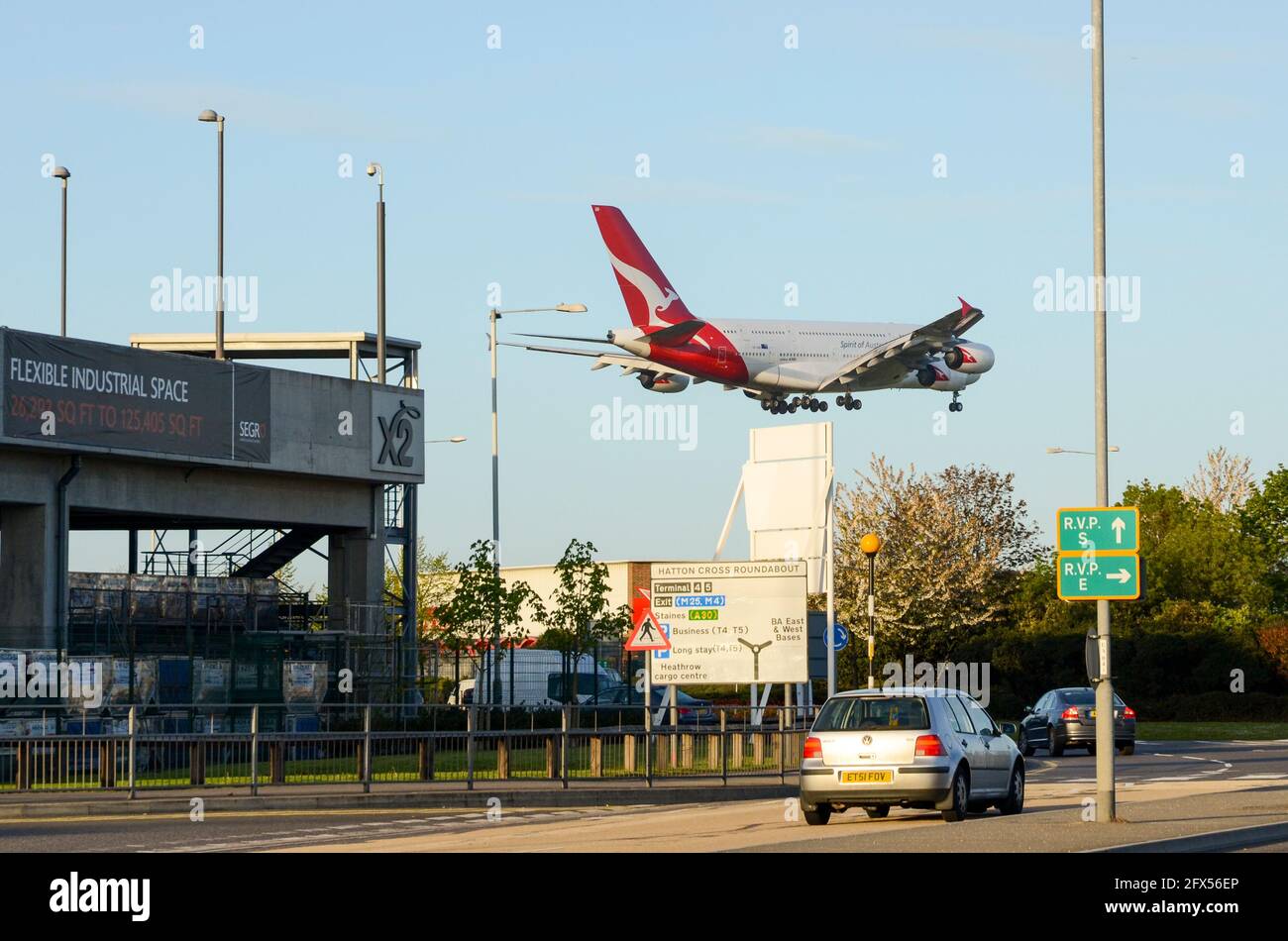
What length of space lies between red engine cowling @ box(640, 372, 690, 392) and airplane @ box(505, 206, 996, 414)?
3 cm

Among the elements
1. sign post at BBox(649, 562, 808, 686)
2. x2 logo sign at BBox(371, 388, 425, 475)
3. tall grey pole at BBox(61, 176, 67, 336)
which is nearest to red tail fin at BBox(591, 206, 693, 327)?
x2 logo sign at BBox(371, 388, 425, 475)

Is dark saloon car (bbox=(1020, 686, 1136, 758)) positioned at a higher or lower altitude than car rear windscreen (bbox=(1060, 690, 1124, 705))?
lower

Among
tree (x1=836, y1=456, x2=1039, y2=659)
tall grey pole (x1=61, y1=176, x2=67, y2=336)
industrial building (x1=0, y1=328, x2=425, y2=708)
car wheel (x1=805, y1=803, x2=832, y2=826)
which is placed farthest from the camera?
tree (x1=836, y1=456, x2=1039, y2=659)

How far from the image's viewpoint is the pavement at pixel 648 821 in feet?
55.8

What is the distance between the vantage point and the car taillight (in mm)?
20516

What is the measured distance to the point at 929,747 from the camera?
2055 cm

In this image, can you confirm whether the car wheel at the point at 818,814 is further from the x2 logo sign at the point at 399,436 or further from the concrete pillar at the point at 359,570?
the concrete pillar at the point at 359,570

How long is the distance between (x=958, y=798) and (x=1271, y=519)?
73.8 meters

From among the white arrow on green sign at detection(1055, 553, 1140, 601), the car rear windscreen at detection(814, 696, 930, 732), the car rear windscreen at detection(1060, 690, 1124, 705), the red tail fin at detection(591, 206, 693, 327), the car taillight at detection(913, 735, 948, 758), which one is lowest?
the car rear windscreen at detection(1060, 690, 1124, 705)

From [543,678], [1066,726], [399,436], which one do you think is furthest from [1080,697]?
[399,436]

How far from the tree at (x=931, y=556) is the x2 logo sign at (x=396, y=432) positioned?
31.7m

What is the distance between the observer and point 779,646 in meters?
33.4

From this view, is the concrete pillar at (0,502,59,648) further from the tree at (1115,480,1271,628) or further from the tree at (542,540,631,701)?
the tree at (1115,480,1271,628)
